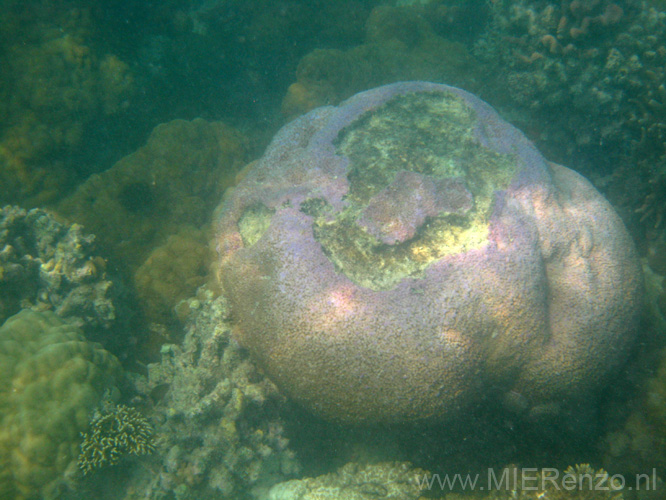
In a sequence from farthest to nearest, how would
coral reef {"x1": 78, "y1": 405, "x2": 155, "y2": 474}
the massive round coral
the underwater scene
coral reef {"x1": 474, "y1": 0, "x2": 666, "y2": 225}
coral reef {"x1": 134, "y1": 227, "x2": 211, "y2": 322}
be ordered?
coral reef {"x1": 474, "y1": 0, "x2": 666, "y2": 225} < coral reef {"x1": 134, "y1": 227, "x2": 211, "y2": 322} < coral reef {"x1": 78, "y1": 405, "x2": 155, "y2": 474} < the underwater scene < the massive round coral

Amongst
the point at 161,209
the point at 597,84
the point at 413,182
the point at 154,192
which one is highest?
the point at 597,84

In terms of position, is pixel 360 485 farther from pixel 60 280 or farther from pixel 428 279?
pixel 60 280

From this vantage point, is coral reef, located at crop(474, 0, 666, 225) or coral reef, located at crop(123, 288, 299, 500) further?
coral reef, located at crop(474, 0, 666, 225)

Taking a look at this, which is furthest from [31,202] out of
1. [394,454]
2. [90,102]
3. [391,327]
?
[394,454]

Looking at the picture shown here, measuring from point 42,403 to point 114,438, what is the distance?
72 cm

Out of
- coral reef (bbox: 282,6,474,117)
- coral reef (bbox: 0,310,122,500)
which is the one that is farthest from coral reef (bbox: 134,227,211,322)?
coral reef (bbox: 282,6,474,117)

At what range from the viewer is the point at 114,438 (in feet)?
10.4

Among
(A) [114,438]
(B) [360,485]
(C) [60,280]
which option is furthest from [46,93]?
(B) [360,485]

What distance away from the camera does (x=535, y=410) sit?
9.62 ft

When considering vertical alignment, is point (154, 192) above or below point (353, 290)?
below

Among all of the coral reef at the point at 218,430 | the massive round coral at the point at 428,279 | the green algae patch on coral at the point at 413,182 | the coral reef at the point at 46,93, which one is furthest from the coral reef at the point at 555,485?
the coral reef at the point at 46,93

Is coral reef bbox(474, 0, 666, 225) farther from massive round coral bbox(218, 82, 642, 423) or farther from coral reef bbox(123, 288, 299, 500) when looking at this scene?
coral reef bbox(123, 288, 299, 500)

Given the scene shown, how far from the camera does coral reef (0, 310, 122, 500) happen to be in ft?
9.64

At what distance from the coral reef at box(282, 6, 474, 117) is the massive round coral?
277 cm
